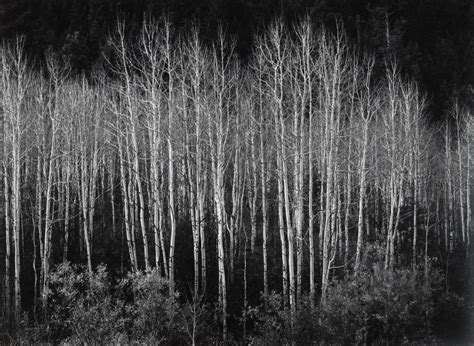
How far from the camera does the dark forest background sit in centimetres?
4116

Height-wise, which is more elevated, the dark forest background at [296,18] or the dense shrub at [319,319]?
the dark forest background at [296,18]

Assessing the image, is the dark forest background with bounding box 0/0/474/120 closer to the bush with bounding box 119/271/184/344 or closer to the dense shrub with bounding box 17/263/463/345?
the dense shrub with bounding box 17/263/463/345

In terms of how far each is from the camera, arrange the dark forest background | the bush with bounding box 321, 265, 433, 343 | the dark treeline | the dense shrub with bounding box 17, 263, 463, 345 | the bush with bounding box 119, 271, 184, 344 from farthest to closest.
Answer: the dark forest background
the dark treeline
the bush with bounding box 119, 271, 184, 344
the bush with bounding box 321, 265, 433, 343
the dense shrub with bounding box 17, 263, 463, 345

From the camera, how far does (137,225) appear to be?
76.6 feet

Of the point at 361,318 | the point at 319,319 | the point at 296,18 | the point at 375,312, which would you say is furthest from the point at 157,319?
the point at 296,18

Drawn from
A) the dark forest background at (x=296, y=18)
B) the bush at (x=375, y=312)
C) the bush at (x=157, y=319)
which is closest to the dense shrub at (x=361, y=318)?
the bush at (x=375, y=312)

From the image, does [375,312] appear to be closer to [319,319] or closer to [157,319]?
[319,319]

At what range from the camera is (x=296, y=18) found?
4100 centimetres

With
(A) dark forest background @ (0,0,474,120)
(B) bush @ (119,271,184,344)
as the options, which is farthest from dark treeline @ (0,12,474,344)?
(A) dark forest background @ (0,0,474,120)

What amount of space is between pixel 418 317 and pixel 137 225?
54.1 feet

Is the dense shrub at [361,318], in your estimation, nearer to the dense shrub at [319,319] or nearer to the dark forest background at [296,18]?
the dense shrub at [319,319]

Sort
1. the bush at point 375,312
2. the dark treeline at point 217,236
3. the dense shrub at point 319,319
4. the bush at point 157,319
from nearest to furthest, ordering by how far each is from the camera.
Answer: the dense shrub at point 319,319, the bush at point 375,312, the bush at point 157,319, the dark treeline at point 217,236

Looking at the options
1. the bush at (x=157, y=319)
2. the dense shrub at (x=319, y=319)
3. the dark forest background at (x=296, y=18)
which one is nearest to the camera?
the dense shrub at (x=319, y=319)

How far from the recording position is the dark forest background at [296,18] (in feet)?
135
